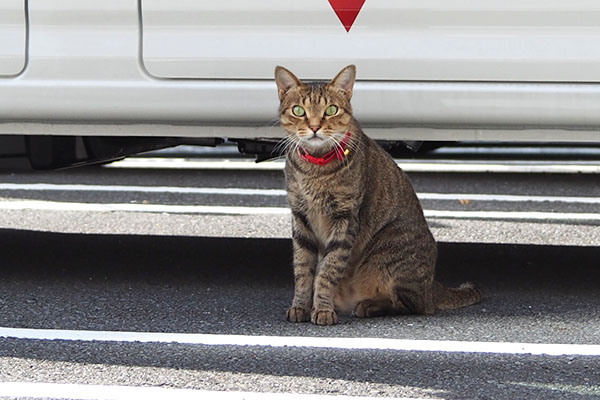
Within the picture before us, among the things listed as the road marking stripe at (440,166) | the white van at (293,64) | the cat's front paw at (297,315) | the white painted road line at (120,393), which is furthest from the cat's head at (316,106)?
the road marking stripe at (440,166)

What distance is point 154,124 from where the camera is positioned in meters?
4.10

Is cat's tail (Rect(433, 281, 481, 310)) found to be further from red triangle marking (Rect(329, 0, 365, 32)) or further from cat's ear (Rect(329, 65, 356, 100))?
red triangle marking (Rect(329, 0, 365, 32))

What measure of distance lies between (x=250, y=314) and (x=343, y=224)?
505 millimetres

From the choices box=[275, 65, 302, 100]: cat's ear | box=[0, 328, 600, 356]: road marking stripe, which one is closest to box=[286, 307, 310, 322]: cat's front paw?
box=[0, 328, 600, 356]: road marking stripe

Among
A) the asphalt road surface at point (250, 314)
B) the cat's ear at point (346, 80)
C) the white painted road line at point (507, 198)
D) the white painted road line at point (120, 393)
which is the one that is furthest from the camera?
the white painted road line at point (507, 198)

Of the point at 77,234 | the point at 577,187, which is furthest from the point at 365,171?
the point at 577,187

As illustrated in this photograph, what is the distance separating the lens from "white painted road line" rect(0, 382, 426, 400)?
295cm

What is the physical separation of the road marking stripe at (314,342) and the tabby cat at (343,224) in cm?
31

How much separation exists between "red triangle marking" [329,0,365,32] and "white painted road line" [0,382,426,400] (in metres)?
1.57

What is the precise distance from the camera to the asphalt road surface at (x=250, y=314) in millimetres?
3105

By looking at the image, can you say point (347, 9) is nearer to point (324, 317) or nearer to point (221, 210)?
point (324, 317)

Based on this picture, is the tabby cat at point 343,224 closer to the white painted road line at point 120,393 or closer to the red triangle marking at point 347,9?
the red triangle marking at point 347,9

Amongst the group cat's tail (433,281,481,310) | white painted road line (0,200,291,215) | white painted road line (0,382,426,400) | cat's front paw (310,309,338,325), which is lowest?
white painted road line (0,382,426,400)

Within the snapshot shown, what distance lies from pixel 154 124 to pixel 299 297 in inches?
35.7
